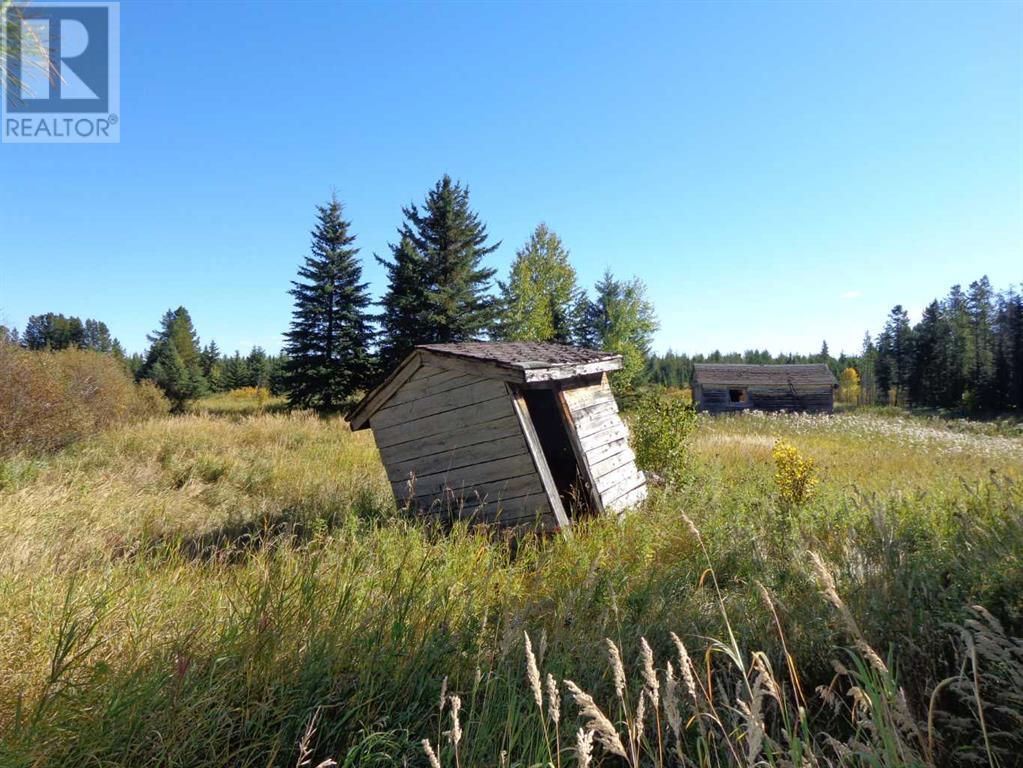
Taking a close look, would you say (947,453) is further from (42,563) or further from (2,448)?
(2,448)

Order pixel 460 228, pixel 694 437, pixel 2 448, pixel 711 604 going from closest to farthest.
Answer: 1. pixel 711 604
2. pixel 2 448
3. pixel 694 437
4. pixel 460 228

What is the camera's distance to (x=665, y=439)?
8359mm

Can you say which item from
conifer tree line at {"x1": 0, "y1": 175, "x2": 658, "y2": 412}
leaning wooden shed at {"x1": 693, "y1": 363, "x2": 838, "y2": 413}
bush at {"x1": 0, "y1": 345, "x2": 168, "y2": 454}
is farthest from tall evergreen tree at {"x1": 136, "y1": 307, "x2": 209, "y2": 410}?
leaning wooden shed at {"x1": 693, "y1": 363, "x2": 838, "y2": 413}

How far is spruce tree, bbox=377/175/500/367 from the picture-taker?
21.9 metres

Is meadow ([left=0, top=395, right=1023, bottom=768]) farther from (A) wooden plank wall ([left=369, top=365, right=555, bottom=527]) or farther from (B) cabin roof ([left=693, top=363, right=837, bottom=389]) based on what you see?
(B) cabin roof ([left=693, top=363, right=837, bottom=389])

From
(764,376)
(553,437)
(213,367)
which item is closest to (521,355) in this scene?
(553,437)

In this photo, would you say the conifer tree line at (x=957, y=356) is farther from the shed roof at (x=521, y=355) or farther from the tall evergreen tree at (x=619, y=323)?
the shed roof at (x=521, y=355)

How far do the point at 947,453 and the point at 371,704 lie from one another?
17512 millimetres

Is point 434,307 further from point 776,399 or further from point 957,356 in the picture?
point 957,356

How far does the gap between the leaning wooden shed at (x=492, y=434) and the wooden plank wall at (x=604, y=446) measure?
0.02 meters

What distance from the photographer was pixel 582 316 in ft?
91.5

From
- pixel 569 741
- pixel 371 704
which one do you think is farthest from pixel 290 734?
pixel 569 741

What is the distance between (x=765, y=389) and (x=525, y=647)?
3820cm

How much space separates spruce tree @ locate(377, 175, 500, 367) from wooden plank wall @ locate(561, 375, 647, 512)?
15419mm
